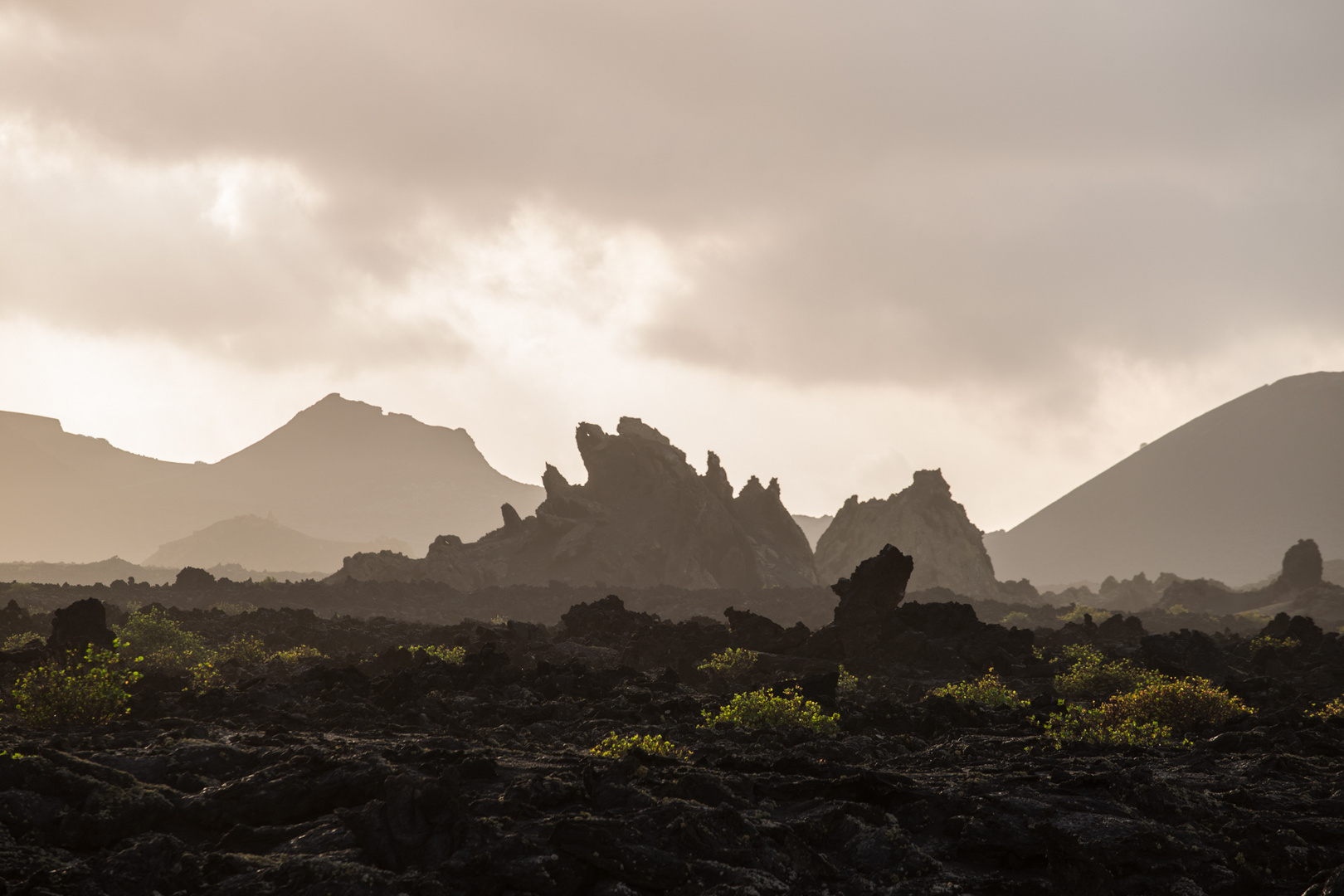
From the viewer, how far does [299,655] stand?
103ft

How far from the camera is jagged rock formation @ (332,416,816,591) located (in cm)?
8181

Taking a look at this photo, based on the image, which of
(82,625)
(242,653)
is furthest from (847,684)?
(82,625)

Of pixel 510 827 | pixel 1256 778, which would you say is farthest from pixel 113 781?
pixel 1256 778

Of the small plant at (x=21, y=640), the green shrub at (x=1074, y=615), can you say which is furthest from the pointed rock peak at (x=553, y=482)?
the small plant at (x=21, y=640)

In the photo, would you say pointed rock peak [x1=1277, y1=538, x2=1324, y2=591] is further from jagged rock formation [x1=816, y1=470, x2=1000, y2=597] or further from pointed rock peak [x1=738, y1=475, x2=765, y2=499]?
pointed rock peak [x1=738, y1=475, x2=765, y2=499]

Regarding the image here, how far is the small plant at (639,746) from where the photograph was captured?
14859 millimetres

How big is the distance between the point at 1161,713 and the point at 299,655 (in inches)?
1110

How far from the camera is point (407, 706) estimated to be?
20750 millimetres

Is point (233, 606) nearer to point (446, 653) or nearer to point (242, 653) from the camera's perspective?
point (242, 653)

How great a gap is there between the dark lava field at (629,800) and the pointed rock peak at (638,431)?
245 ft

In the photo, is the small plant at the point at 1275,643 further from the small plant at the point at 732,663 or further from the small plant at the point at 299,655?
the small plant at the point at 299,655

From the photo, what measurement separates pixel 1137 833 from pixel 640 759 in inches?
281

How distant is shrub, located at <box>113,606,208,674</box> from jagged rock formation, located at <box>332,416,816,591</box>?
139 ft

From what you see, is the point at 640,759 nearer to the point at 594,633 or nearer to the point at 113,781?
the point at 113,781
